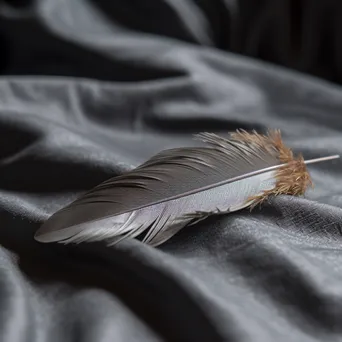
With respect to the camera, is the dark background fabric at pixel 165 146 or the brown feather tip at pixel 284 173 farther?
the brown feather tip at pixel 284 173

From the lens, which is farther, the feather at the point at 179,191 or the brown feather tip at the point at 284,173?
the brown feather tip at the point at 284,173

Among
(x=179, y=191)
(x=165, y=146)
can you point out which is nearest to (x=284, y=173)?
(x=179, y=191)

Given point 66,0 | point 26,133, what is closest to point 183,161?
point 26,133

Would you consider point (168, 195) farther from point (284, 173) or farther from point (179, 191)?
point (284, 173)

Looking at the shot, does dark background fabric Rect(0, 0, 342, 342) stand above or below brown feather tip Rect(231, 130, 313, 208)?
below

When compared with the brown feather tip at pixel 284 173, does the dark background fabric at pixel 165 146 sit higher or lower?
lower

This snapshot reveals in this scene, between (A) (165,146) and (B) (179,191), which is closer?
(B) (179,191)
